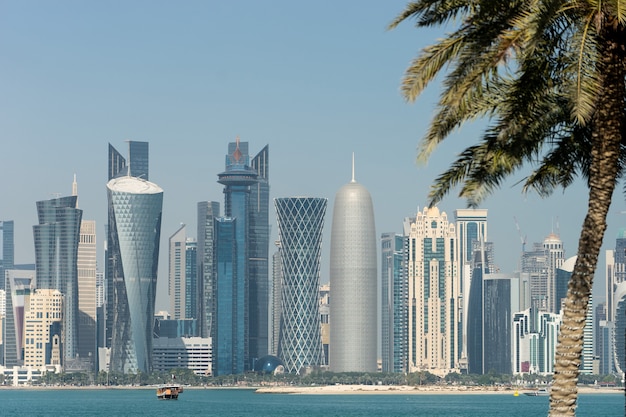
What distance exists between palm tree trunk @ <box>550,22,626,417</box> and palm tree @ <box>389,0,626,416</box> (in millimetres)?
20

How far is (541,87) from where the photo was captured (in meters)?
28.9

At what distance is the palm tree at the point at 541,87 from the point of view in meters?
26.1

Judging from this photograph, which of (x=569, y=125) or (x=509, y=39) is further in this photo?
(x=569, y=125)

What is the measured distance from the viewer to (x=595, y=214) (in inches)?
1084

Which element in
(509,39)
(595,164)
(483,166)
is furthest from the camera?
(483,166)

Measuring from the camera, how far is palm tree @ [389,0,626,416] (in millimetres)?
26062

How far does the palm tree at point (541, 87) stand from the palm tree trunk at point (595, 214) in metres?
0.02

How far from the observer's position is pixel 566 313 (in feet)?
90.0

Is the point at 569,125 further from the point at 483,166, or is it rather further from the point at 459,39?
the point at 459,39

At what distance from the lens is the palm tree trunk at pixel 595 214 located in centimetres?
2703

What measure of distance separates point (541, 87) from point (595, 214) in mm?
3143

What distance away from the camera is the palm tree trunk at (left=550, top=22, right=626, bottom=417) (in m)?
27.0

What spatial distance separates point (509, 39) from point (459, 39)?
2.18 meters

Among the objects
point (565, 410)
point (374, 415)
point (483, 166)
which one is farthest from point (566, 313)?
point (374, 415)
